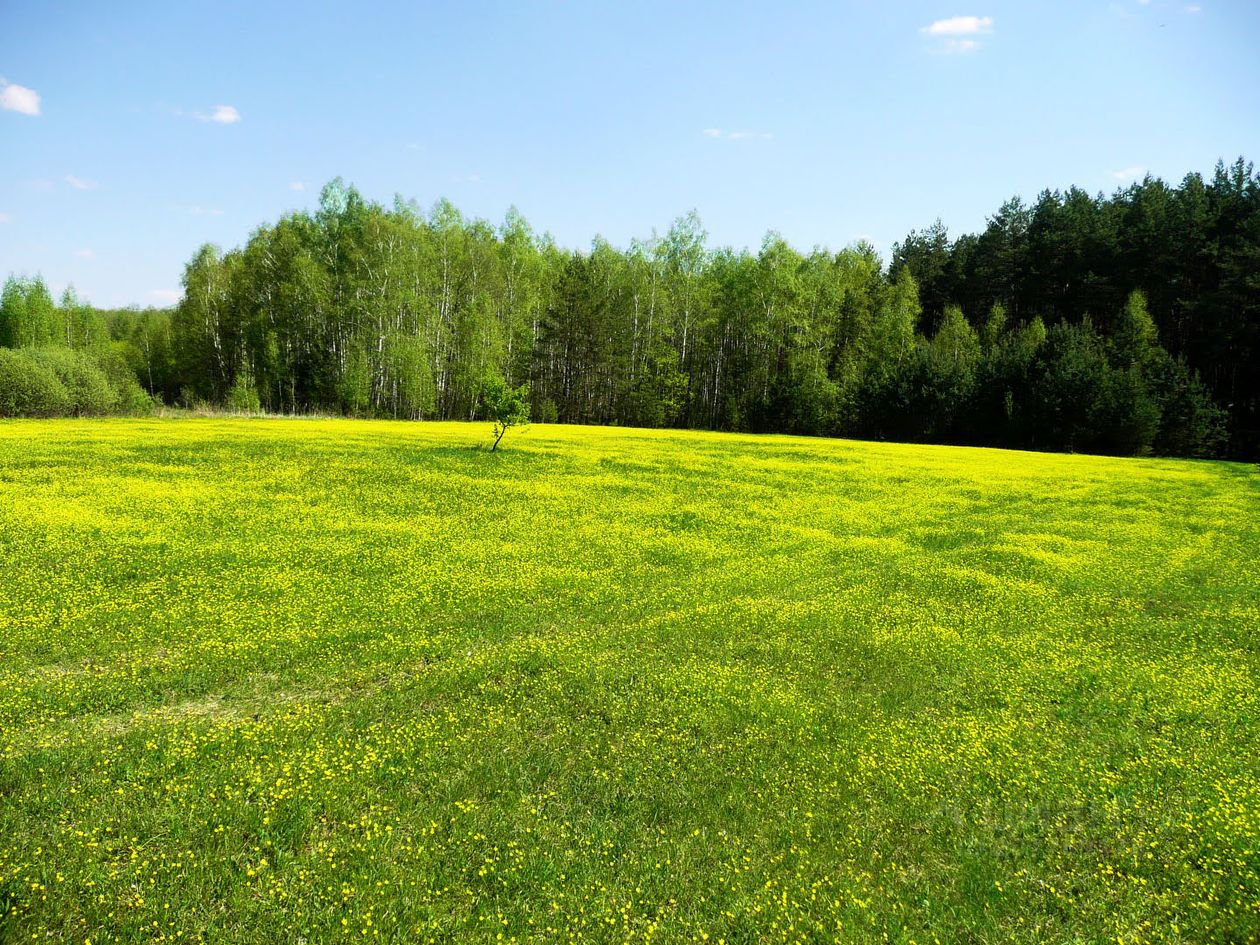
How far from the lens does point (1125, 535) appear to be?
27.3m

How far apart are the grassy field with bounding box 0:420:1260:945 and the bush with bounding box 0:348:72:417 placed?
4020 centimetres

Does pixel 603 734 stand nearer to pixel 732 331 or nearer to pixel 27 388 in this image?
pixel 27 388

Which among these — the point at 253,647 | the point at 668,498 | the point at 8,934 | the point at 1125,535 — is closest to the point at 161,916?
the point at 8,934

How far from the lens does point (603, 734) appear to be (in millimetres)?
10289

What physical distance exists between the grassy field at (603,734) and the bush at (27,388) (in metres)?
40.2

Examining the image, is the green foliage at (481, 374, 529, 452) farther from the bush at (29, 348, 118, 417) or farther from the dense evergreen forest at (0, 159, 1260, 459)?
the bush at (29, 348, 118, 417)

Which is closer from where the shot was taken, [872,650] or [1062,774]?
[1062,774]

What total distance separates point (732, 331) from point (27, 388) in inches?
3084

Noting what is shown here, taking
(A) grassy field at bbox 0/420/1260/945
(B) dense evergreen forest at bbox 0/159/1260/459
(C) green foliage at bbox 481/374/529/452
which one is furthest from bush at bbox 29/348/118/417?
(C) green foliage at bbox 481/374/529/452

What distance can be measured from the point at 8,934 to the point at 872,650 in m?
13.8

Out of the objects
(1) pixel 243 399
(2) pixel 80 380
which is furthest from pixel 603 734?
(1) pixel 243 399

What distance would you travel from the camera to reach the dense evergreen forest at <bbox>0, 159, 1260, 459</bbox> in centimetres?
7338

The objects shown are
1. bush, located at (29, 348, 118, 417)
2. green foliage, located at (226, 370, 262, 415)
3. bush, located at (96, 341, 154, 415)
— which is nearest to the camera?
bush, located at (29, 348, 118, 417)

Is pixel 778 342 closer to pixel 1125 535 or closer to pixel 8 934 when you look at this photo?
pixel 1125 535
